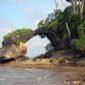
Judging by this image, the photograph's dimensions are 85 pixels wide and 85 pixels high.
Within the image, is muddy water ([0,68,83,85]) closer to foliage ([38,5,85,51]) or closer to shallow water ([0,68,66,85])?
shallow water ([0,68,66,85])

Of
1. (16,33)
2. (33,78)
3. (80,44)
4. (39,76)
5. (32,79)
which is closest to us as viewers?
(32,79)

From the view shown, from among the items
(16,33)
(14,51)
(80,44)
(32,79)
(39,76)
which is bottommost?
(32,79)

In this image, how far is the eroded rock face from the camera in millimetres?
56312

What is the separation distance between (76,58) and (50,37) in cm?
1137

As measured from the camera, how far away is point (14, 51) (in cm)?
5712

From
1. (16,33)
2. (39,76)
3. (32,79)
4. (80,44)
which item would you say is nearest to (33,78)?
(32,79)

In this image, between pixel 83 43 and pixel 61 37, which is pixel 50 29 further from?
pixel 83 43

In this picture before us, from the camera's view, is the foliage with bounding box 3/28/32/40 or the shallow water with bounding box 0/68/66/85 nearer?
the shallow water with bounding box 0/68/66/85

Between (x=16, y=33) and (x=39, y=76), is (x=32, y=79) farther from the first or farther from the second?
(x=16, y=33)

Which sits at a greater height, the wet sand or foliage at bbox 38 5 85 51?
foliage at bbox 38 5 85 51

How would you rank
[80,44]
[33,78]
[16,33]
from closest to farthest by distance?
[33,78], [80,44], [16,33]

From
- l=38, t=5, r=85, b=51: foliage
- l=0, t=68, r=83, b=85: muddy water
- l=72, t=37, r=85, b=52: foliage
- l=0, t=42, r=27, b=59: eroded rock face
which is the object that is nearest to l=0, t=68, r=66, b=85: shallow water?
l=0, t=68, r=83, b=85: muddy water

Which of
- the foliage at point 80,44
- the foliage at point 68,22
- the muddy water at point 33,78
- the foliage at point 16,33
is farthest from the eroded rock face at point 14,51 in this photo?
the muddy water at point 33,78

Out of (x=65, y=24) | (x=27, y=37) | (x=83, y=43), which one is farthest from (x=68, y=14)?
(x=83, y=43)
